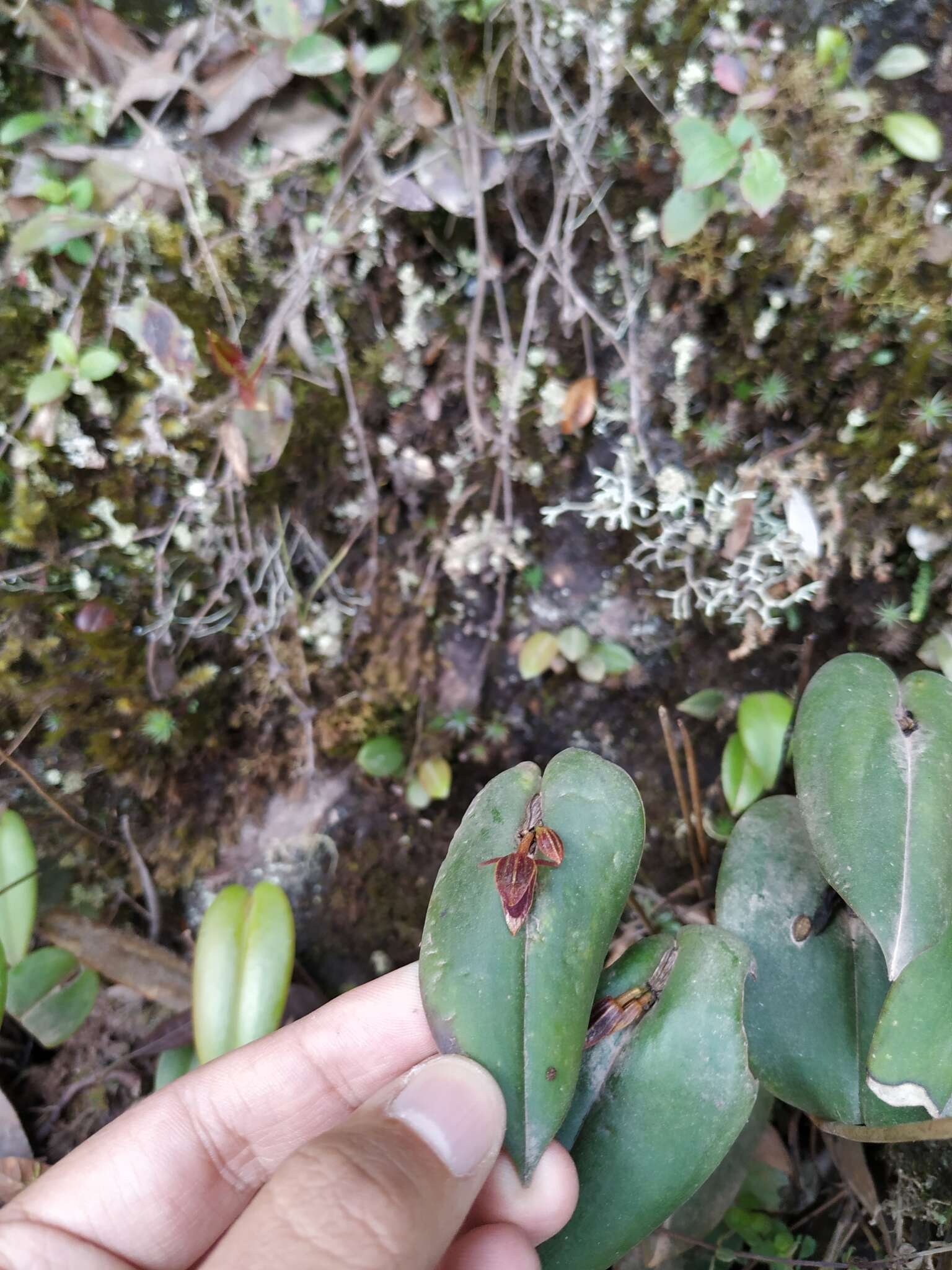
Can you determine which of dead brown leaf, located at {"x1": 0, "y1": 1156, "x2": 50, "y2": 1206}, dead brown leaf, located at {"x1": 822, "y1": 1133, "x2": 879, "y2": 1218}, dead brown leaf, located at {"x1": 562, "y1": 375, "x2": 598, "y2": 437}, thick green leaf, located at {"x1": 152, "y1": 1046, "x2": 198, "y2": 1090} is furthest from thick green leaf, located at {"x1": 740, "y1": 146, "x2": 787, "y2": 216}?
dead brown leaf, located at {"x1": 0, "y1": 1156, "x2": 50, "y2": 1206}

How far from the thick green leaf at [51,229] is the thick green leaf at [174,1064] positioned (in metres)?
1.26

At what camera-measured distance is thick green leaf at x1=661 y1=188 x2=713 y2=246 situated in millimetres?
1066

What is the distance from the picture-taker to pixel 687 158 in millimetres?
1024

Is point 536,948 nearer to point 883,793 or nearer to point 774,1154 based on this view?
point 883,793

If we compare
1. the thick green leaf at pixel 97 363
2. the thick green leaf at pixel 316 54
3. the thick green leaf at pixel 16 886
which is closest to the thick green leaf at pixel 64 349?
the thick green leaf at pixel 97 363

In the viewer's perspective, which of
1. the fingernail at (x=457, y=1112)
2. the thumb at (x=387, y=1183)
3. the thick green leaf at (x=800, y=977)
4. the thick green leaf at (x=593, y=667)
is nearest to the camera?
the thumb at (x=387, y=1183)

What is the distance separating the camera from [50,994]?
3.94 feet

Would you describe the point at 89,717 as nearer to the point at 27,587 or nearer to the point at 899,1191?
the point at 27,587

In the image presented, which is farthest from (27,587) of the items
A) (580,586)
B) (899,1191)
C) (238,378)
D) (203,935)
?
(899,1191)

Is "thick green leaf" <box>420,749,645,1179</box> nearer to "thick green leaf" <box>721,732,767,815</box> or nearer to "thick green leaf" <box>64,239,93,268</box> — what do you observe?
"thick green leaf" <box>721,732,767,815</box>

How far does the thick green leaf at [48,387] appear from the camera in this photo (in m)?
1.12

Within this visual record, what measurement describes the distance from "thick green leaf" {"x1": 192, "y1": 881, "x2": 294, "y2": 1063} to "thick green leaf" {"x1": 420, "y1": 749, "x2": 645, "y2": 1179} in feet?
1.37

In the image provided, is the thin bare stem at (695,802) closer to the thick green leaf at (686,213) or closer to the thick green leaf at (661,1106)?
the thick green leaf at (661,1106)

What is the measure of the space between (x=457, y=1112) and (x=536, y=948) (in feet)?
0.50
